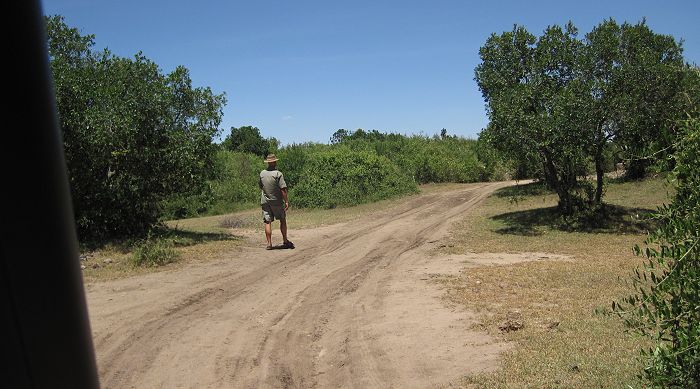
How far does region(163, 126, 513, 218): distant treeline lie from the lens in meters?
25.8

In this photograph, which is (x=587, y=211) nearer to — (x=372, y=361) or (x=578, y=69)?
(x=578, y=69)

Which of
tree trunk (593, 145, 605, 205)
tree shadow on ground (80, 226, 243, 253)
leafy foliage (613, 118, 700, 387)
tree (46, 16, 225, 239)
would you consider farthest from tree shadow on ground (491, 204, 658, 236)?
leafy foliage (613, 118, 700, 387)

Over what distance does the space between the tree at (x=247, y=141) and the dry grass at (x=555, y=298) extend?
31.2 m

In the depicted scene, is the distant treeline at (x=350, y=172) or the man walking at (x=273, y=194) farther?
the distant treeline at (x=350, y=172)

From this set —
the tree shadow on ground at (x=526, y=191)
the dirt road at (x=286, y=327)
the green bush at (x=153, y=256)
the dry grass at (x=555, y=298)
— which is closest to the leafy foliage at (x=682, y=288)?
the dry grass at (x=555, y=298)

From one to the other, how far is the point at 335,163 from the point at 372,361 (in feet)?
73.2

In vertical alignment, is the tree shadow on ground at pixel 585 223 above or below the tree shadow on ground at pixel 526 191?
below

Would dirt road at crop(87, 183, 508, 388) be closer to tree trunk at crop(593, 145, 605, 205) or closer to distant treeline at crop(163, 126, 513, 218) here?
tree trunk at crop(593, 145, 605, 205)

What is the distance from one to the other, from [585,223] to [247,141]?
34811mm

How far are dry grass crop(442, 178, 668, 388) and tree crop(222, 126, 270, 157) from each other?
3117cm

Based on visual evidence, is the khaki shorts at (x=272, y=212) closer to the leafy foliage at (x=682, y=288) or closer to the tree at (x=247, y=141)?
the leafy foliage at (x=682, y=288)

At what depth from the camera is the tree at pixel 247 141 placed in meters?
46.0

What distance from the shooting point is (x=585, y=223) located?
1605cm

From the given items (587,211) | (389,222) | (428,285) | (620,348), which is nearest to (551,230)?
(587,211)
